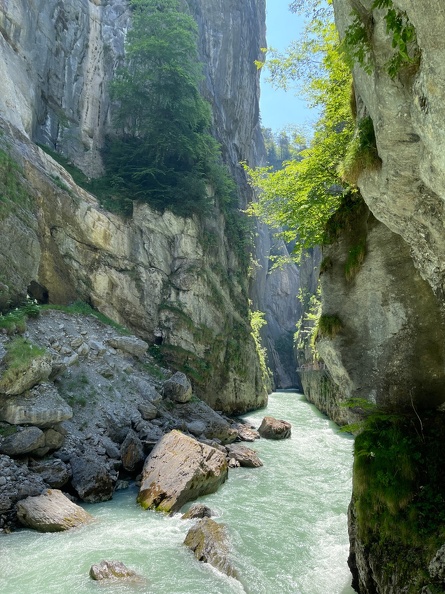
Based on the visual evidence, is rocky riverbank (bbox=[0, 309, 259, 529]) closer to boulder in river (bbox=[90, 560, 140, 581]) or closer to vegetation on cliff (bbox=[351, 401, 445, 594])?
boulder in river (bbox=[90, 560, 140, 581])

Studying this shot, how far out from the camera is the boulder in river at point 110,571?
254 inches

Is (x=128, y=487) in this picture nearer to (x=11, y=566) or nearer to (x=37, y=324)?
(x=11, y=566)

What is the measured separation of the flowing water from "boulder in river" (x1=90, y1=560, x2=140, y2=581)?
0.13 m

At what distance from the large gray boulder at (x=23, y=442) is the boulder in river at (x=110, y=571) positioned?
186 inches

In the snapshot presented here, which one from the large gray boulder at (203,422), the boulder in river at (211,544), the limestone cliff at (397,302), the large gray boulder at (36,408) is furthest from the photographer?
the large gray boulder at (203,422)

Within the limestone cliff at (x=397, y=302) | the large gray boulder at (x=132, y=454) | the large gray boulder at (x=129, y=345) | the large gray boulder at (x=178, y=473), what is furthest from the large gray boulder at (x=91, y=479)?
the large gray boulder at (x=129, y=345)

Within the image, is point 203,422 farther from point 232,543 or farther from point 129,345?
point 232,543

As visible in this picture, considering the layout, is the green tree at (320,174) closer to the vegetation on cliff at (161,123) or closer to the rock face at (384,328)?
the rock face at (384,328)

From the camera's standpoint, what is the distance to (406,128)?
4.80 m

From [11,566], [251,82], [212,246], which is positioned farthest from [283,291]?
[11,566]

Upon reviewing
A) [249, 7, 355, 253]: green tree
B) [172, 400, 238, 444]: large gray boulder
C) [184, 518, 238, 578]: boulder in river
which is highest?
[249, 7, 355, 253]: green tree

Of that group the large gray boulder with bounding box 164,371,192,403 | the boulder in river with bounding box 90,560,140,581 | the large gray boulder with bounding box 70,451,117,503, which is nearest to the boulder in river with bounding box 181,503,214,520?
the large gray boulder with bounding box 70,451,117,503

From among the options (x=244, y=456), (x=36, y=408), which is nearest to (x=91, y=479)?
(x=36, y=408)

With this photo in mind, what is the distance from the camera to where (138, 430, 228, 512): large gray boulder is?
991 cm
